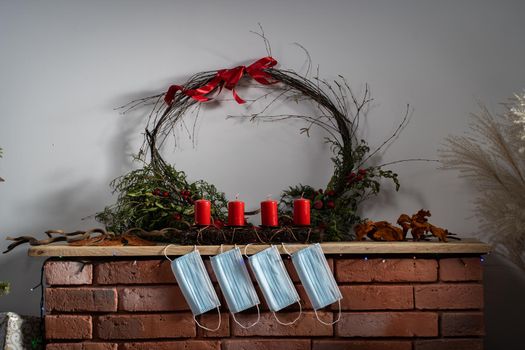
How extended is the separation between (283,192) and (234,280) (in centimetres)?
47

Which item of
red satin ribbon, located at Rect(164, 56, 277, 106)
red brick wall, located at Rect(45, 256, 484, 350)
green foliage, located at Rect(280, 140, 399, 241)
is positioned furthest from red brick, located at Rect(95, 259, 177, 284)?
red satin ribbon, located at Rect(164, 56, 277, 106)

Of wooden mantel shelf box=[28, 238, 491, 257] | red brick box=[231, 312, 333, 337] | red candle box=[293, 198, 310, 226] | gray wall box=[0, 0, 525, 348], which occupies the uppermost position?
gray wall box=[0, 0, 525, 348]

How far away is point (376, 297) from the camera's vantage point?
149 centimetres

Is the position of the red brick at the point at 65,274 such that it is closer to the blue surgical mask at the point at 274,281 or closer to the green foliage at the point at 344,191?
the blue surgical mask at the point at 274,281

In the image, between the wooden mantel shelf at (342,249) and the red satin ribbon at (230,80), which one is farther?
the red satin ribbon at (230,80)

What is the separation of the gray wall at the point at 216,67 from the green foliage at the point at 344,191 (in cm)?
6

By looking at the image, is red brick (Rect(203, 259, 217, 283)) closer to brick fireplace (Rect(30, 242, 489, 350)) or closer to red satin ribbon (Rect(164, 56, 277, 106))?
brick fireplace (Rect(30, 242, 489, 350))

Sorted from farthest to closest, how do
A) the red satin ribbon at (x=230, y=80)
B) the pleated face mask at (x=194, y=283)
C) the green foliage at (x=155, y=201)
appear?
the red satin ribbon at (x=230, y=80) → the green foliage at (x=155, y=201) → the pleated face mask at (x=194, y=283)

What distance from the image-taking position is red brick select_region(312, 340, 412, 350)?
1.49 m

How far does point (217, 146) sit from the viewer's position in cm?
189

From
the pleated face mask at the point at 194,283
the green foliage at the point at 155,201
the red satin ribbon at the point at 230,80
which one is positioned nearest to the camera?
the pleated face mask at the point at 194,283

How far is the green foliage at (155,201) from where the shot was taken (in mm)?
1695

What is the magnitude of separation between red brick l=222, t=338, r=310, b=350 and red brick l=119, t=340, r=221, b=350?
0.12 ft

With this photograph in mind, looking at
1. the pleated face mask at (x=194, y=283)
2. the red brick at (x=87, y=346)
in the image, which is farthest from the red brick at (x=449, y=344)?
the red brick at (x=87, y=346)
